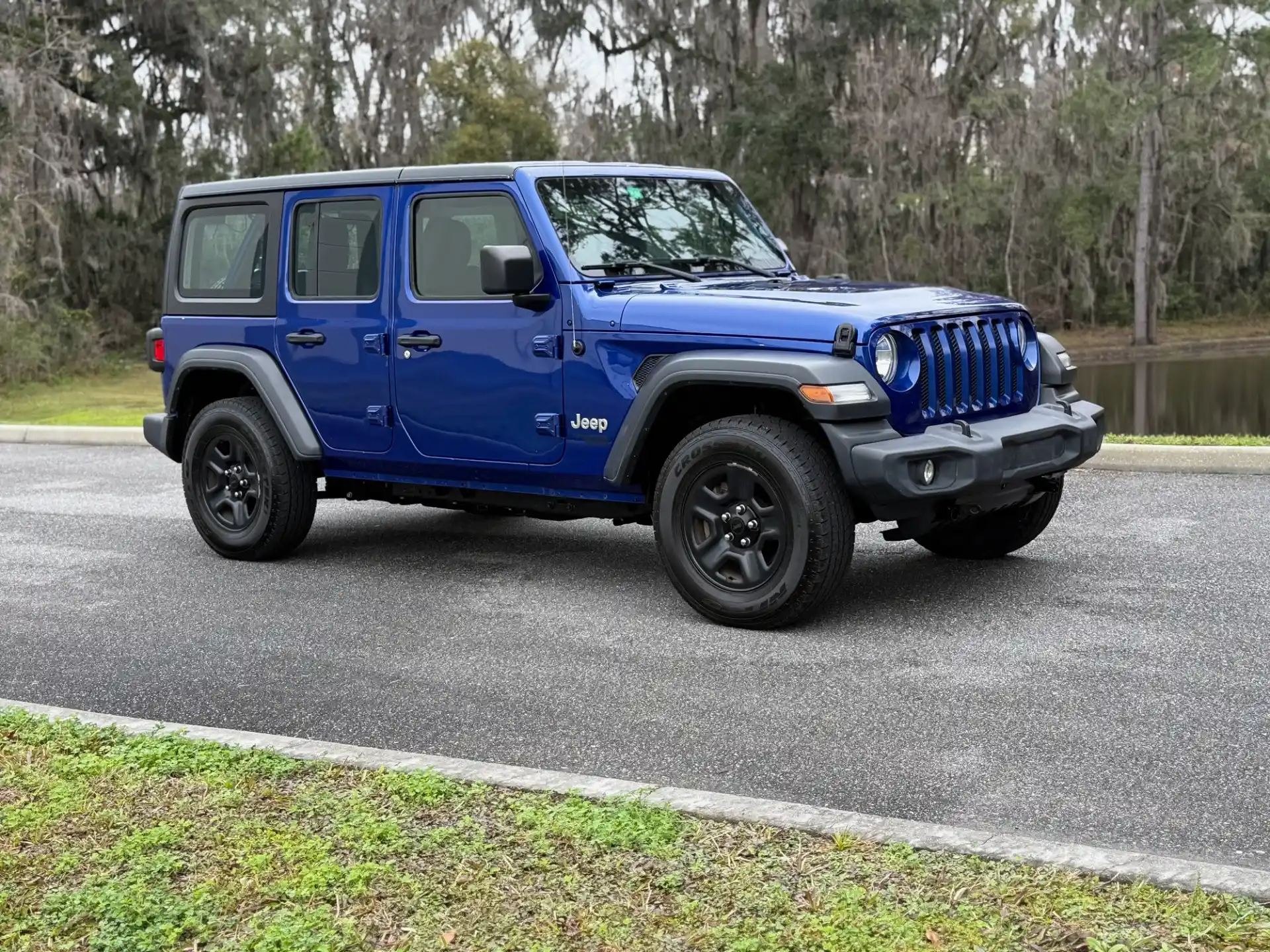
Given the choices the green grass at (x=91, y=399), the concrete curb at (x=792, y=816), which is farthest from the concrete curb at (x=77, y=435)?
the concrete curb at (x=792, y=816)

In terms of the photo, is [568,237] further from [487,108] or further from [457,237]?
[487,108]

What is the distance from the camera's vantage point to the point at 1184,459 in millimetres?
10211

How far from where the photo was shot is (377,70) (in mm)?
42062

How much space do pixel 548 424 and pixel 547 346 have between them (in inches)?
14.0

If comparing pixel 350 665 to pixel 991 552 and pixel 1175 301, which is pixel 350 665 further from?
pixel 1175 301

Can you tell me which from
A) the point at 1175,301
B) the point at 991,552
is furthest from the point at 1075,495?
the point at 1175,301

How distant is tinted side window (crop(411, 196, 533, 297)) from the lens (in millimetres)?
7195

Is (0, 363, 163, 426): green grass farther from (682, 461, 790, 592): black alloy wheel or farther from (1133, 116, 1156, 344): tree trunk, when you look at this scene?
(1133, 116, 1156, 344): tree trunk

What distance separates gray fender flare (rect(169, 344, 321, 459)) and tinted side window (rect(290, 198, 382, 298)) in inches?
17.2

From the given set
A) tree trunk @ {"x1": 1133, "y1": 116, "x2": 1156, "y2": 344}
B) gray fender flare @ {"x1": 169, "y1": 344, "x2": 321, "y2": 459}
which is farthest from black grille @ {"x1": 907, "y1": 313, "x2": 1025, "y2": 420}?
tree trunk @ {"x1": 1133, "y1": 116, "x2": 1156, "y2": 344}

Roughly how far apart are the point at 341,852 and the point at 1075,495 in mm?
6715

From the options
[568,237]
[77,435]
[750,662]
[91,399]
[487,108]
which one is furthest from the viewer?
[487,108]

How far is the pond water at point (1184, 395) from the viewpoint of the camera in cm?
2084

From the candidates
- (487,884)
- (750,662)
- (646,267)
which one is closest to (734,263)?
(646,267)
